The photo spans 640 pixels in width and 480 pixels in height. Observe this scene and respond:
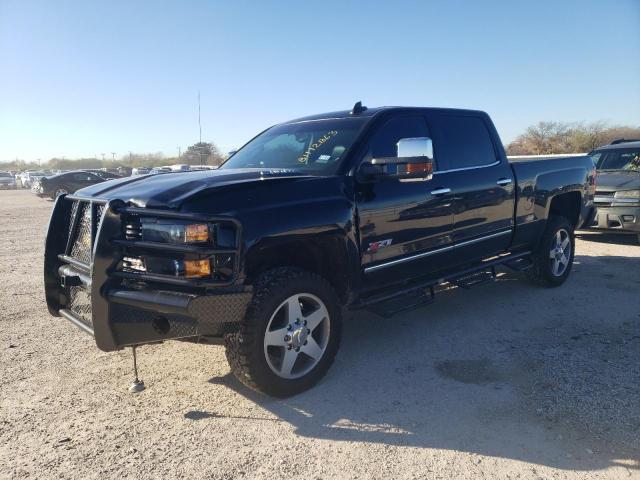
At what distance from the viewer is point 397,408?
3.27 meters

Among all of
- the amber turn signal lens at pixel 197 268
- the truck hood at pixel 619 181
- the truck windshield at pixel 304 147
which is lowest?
the amber turn signal lens at pixel 197 268

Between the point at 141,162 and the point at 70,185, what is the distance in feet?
202

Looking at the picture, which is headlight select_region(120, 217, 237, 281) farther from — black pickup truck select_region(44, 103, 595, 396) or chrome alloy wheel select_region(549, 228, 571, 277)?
chrome alloy wheel select_region(549, 228, 571, 277)

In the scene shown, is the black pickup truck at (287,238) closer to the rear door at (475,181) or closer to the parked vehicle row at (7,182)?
the rear door at (475,181)

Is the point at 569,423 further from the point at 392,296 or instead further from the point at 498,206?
the point at 498,206

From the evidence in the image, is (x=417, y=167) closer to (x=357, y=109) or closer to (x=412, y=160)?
(x=412, y=160)

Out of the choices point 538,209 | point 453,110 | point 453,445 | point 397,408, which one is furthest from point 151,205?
point 538,209

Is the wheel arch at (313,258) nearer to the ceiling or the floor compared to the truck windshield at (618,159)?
nearer to the floor

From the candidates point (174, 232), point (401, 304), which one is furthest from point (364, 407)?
point (174, 232)

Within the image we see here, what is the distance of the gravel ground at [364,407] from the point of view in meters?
2.68

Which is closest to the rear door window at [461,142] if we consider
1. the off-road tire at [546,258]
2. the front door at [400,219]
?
the front door at [400,219]

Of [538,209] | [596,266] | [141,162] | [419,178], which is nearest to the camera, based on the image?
[419,178]

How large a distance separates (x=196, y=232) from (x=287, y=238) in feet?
2.01

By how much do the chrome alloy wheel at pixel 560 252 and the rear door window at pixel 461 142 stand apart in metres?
1.58
